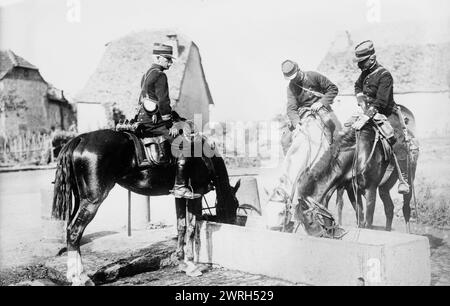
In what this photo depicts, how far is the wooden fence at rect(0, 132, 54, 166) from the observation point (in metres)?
16.0

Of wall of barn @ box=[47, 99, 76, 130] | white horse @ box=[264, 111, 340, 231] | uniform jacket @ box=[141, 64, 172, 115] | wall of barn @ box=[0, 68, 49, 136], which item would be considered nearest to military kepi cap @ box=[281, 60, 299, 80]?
white horse @ box=[264, 111, 340, 231]

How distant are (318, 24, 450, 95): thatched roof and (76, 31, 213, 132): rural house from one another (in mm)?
2384

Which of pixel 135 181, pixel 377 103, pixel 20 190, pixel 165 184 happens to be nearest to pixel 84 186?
pixel 135 181

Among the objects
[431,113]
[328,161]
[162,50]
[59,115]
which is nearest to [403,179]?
[431,113]

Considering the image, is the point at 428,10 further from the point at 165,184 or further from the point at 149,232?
the point at 149,232

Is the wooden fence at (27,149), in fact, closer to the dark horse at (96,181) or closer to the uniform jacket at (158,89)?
the uniform jacket at (158,89)

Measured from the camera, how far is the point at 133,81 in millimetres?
13328

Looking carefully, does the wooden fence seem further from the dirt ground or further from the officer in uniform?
the officer in uniform

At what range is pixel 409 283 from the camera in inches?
149

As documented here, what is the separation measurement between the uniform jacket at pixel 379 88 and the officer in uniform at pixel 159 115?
2.19 metres

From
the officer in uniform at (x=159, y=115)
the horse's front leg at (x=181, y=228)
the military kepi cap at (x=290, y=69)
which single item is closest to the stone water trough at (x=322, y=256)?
the horse's front leg at (x=181, y=228)

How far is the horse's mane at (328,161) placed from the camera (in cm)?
511

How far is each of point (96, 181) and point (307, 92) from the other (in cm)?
277

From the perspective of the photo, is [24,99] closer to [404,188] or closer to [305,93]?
[305,93]
